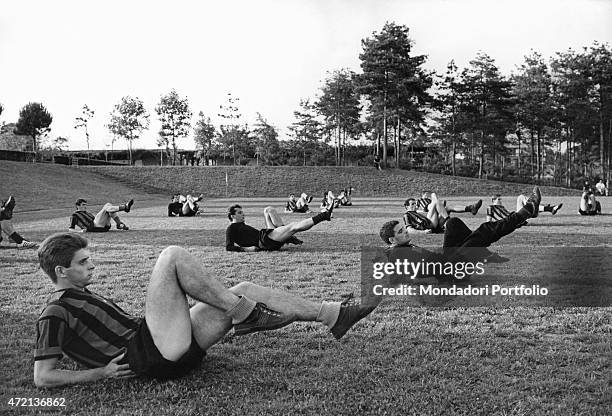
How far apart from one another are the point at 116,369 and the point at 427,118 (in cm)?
6362

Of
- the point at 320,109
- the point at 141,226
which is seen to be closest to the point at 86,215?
the point at 141,226

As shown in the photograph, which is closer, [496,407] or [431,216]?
[496,407]

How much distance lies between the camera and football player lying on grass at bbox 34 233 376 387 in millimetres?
3789

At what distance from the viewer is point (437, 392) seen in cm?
→ 389

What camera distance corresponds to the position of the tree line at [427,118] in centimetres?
5994

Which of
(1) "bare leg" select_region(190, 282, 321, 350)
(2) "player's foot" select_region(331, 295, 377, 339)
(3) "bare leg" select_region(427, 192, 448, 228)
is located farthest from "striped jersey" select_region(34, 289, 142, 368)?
(3) "bare leg" select_region(427, 192, 448, 228)

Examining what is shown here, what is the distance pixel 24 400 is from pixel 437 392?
2.89 meters

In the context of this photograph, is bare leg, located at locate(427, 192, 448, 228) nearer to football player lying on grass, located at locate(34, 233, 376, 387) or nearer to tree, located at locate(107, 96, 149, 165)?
football player lying on grass, located at locate(34, 233, 376, 387)

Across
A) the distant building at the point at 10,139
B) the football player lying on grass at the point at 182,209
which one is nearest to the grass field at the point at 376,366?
the football player lying on grass at the point at 182,209

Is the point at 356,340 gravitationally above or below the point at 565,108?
below

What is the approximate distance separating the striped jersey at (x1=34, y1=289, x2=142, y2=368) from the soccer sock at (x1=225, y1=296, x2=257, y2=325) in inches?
30.3

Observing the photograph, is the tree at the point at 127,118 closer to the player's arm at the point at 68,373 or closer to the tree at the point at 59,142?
the tree at the point at 59,142

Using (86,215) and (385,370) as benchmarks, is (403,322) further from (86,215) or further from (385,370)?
(86,215)

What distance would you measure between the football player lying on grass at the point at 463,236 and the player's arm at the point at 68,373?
3.70m
